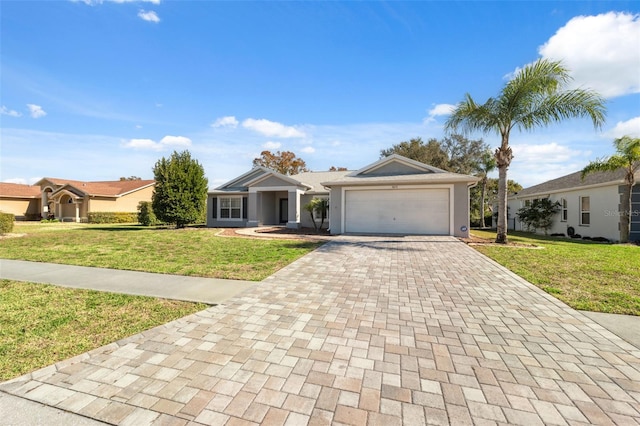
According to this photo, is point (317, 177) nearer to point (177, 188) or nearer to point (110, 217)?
point (177, 188)

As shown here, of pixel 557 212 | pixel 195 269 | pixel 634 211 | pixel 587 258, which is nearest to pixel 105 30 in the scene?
pixel 195 269

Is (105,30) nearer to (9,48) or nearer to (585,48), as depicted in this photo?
(9,48)

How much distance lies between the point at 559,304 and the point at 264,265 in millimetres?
6340

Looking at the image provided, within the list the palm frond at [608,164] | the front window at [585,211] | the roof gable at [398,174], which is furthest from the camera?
the front window at [585,211]

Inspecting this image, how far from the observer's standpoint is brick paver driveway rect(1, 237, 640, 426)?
2.25 metres

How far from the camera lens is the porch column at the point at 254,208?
20.2 meters

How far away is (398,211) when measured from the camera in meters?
15.1

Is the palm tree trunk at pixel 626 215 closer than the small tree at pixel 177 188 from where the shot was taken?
Yes

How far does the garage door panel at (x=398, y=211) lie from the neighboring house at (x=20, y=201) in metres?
39.9

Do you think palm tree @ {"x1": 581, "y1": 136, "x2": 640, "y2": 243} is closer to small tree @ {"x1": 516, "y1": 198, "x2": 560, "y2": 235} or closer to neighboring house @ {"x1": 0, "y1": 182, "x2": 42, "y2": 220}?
small tree @ {"x1": 516, "y1": 198, "x2": 560, "y2": 235}

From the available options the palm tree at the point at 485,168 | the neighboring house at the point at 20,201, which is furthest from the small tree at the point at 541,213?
the neighboring house at the point at 20,201

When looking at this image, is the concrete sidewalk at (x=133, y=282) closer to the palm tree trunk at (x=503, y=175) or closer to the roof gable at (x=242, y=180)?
the palm tree trunk at (x=503, y=175)

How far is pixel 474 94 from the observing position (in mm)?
12281

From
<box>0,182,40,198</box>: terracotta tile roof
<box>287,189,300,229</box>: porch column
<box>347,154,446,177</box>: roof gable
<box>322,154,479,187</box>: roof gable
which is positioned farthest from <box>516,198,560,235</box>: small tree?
<box>0,182,40,198</box>: terracotta tile roof
